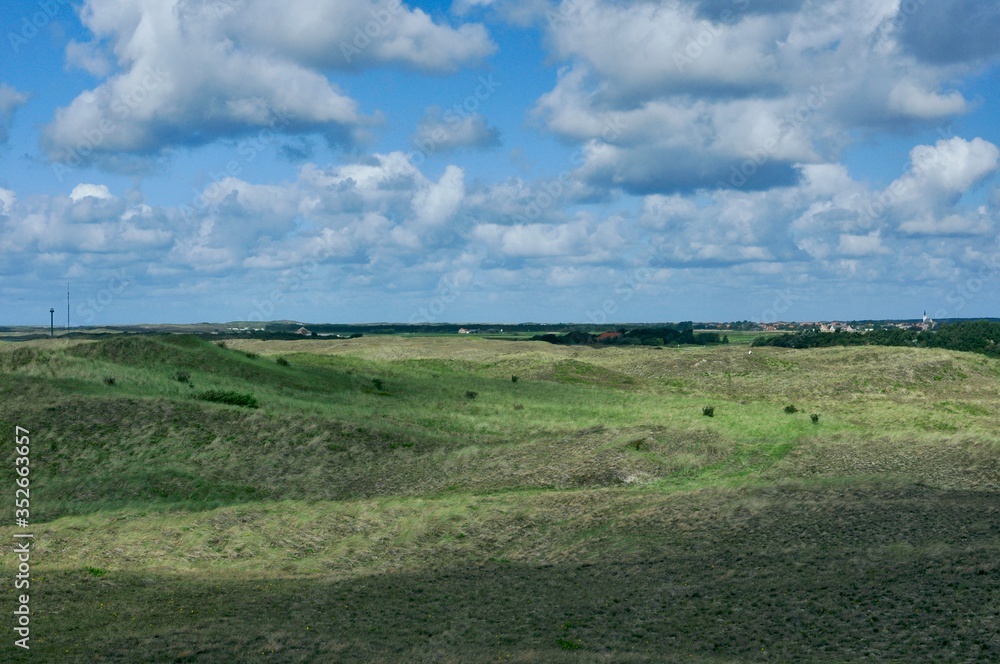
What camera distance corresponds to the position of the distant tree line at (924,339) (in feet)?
526

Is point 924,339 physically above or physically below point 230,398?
above

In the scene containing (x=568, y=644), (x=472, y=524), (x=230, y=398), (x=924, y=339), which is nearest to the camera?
(x=568, y=644)

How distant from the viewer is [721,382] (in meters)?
106

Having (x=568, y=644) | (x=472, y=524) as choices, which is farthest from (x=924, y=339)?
(x=568, y=644)

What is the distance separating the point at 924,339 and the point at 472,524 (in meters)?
163

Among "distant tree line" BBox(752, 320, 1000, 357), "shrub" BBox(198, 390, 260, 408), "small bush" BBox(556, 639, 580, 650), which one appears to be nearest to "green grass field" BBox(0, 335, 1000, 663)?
"small bush" BBox(556, 639, 580, 650)

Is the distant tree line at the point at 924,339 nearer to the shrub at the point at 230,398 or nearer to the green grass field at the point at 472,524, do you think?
the green grass field at the point at 472,524

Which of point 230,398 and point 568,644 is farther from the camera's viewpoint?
point 230,398

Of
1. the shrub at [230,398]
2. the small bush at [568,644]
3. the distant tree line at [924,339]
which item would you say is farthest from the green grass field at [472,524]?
the distant tree line at [924,339]

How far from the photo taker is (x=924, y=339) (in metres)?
172

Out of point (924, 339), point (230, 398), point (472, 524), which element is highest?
point (924, 339)

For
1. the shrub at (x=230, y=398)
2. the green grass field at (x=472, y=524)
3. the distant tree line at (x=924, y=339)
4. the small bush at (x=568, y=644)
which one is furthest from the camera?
the distant tree line at (x=924, y=339)

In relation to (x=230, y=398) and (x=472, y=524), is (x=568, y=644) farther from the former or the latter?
(x=230, y=398)

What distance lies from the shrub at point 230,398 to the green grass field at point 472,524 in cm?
181
